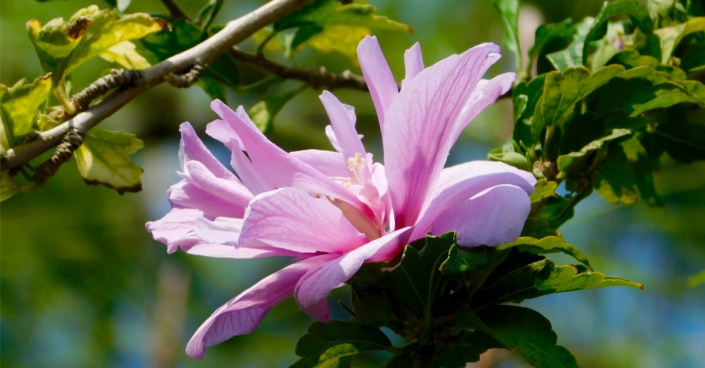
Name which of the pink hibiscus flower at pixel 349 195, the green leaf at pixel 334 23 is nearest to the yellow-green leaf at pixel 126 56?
the green leaf at pixel 334 23

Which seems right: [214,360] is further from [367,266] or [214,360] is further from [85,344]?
[367,266]

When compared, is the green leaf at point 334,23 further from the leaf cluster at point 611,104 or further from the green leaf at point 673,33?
the green leaf at point 673,33

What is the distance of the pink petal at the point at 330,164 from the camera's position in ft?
2.01

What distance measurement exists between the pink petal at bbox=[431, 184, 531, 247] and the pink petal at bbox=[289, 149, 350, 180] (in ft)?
0.43

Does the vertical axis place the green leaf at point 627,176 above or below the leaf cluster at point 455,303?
below

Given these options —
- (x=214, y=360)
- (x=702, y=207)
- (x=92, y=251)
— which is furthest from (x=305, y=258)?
(x=92, y=251)

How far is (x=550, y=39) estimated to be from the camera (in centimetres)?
90

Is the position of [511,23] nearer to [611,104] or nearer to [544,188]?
[611,104]

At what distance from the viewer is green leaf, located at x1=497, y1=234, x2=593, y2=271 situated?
536 mm

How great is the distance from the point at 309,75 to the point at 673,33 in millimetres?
459

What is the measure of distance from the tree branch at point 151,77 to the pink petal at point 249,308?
0.26 meters

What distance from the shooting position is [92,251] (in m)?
4.54

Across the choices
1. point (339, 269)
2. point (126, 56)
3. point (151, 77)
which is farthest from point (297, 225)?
point (126, 56)

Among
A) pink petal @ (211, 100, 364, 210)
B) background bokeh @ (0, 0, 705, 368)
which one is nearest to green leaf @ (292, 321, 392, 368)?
pink petal @ (211, 100, 364, 210)
